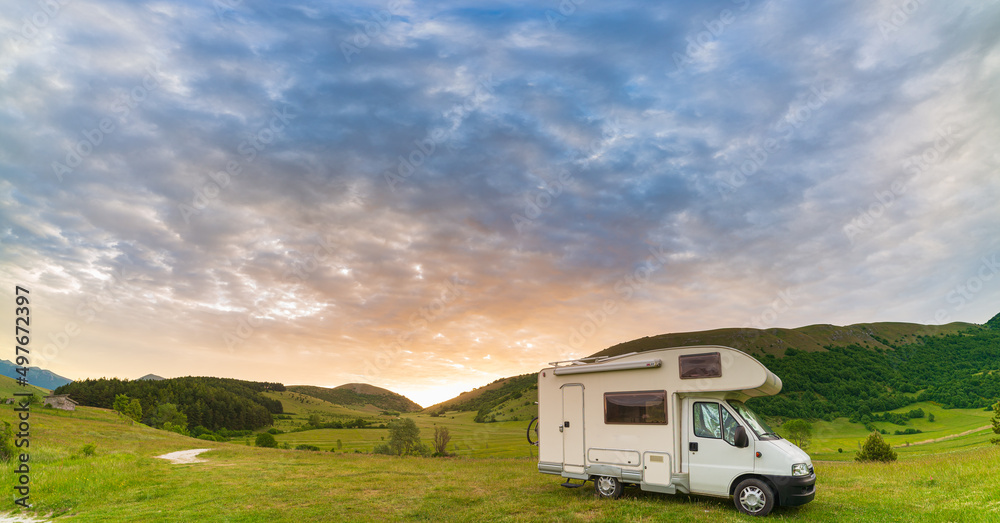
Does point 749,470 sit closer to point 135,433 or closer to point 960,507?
point 960,507

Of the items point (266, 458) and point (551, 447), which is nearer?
point (551, 447)

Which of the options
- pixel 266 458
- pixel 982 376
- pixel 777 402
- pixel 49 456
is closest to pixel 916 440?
pixel 777 402

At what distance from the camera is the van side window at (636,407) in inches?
489

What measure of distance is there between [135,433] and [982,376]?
595 feet

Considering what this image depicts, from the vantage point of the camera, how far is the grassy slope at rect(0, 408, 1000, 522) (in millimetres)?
11039

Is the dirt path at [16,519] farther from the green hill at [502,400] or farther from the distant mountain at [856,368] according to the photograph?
the distant mountain at [856,368]

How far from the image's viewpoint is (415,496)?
14.9 m

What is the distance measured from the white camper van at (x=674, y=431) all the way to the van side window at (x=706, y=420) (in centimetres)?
2

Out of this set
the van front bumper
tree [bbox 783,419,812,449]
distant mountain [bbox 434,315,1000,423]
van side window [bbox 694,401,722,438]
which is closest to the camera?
the van front bumper

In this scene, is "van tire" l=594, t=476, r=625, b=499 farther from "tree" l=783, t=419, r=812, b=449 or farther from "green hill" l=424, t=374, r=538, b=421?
"green hill" l=424, t=374, r=538, b=421

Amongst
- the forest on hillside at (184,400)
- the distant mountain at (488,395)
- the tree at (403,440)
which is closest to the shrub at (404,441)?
the tree at (403,440)

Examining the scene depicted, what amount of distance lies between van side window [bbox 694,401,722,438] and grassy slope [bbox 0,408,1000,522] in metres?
1.71

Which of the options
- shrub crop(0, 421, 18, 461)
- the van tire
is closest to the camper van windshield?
the van tire

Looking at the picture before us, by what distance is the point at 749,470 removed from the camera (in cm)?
1095
